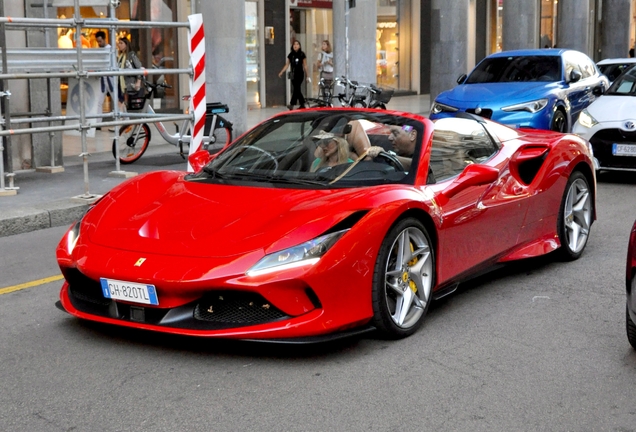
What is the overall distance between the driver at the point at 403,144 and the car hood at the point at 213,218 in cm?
53

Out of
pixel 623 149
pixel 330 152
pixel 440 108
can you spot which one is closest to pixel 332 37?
pixel 440 108

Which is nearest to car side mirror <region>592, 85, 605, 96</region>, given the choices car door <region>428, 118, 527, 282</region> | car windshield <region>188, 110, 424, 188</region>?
car door <region>428, 118, 527, 282</region>

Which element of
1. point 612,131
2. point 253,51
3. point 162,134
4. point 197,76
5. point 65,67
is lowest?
point 162,134

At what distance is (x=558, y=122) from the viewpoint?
46.0 feet

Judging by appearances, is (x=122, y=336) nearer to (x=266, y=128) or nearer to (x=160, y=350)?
(x=160, y=350)

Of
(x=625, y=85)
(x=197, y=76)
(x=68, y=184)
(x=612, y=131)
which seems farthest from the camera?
(x=625, y=85)

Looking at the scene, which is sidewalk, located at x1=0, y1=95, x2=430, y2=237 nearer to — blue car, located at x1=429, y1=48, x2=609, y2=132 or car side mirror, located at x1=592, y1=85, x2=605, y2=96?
blue car, located at x1=429, y1=48, x2=609, y2=132

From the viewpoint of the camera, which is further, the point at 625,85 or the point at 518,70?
the point at 518,70

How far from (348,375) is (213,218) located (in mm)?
1122

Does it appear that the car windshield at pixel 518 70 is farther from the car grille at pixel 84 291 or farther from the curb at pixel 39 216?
the car grille at pixel 84 291

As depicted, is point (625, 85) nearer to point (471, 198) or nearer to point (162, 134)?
point (162, 134)

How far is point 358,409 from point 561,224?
3.32 metres

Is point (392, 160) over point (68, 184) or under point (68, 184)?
over

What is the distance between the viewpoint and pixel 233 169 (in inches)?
235
